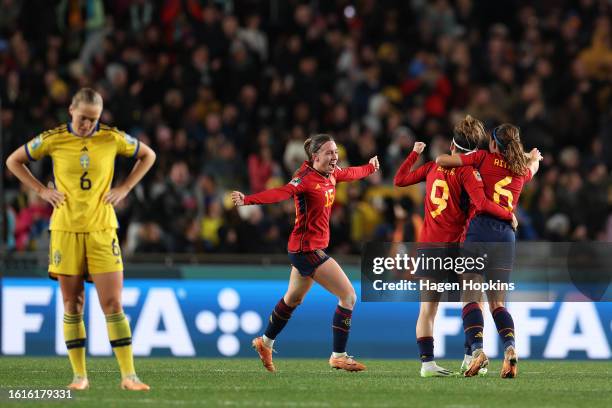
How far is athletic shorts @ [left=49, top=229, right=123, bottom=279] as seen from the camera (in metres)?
9.97

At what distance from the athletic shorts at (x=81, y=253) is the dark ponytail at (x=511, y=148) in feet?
12.2

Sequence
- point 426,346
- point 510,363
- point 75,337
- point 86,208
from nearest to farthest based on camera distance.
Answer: point 86,208 < point 75,337 < point 510,363 < point 426,346

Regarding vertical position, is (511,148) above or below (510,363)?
above

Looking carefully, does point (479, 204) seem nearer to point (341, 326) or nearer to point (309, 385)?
point (341, 326)

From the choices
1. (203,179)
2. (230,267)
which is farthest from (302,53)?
(230,267)

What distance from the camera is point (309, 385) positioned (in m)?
11.0

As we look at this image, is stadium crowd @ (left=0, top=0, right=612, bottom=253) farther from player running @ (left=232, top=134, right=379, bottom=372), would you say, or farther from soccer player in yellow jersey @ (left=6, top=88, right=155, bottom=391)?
soccer player in yellow jersey @ (left=6, top=88, right=155, bottom=391)

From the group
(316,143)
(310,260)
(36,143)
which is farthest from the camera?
(316,143)

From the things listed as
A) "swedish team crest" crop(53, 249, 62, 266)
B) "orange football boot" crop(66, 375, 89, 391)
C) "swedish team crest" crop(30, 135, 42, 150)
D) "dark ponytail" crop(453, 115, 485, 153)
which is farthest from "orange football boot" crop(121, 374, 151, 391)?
"dark ponytail" crop(453, 115, 485, 153)

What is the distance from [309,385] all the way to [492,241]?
2.06m

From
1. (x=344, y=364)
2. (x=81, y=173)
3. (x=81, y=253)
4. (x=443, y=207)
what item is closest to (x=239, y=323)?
(x=344, y=364)

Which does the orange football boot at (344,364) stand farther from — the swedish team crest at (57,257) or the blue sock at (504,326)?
the swedish team crest at (57,257)

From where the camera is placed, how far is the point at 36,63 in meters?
20.5

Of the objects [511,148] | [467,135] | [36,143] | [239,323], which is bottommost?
[239,323]
